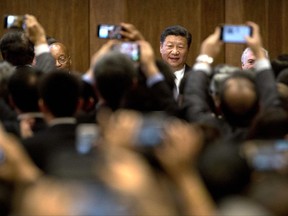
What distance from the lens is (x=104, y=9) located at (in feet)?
22.0

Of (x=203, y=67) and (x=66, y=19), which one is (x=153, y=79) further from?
(x=66, y=19)

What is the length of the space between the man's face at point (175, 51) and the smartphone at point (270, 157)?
10.6 ft

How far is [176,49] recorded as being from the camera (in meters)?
5.32

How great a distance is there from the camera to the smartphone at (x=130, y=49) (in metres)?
3.15

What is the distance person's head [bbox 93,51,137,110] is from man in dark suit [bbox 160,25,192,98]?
2520mm

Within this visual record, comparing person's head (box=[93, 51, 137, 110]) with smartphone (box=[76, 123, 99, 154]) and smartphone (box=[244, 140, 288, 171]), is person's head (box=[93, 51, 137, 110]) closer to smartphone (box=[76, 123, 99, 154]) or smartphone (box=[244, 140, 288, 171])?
smartphone (box=[76, 123, 99, 154])

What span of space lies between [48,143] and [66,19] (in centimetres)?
436

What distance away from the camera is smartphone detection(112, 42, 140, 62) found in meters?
3.15

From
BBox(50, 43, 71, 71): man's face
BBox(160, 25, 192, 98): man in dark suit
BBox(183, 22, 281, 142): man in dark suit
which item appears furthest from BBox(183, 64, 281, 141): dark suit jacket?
BBox(50, 43, 71, 71): man's face

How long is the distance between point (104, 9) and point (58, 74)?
13.3 feet

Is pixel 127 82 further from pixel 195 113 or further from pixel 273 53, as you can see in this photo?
pixel 273 53

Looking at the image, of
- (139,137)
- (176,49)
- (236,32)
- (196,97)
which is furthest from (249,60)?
(139,137)

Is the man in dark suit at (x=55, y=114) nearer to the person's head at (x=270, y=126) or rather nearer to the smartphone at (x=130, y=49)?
the smartphone at (x=130, y=49)

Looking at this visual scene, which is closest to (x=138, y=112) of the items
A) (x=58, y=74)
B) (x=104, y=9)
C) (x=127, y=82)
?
(x=127, y=82)
